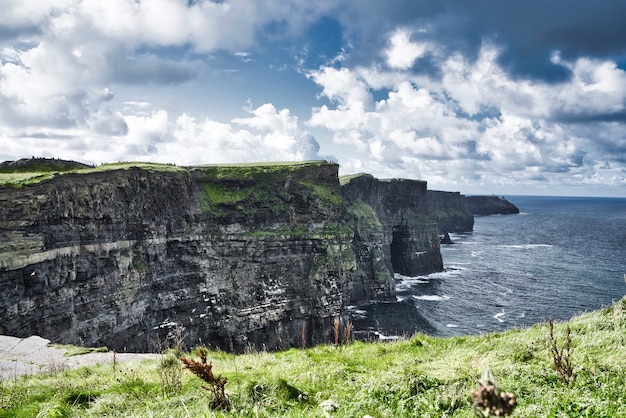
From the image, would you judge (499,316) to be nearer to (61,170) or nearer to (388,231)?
(388,231)

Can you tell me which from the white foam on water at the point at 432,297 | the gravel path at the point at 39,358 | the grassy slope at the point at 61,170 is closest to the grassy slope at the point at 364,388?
the gravel path at the point at 39,358

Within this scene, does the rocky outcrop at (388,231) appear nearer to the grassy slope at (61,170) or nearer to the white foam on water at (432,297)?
the white foam on water at (432,297)

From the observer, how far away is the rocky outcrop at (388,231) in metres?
77.6

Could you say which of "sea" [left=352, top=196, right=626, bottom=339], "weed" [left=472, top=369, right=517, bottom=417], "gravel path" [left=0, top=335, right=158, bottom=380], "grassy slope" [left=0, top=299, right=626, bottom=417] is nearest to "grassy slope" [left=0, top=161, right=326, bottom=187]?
"gravel path" [left=0, top=335, right=158, bottom=380]

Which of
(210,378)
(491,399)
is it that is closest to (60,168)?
(210,378)

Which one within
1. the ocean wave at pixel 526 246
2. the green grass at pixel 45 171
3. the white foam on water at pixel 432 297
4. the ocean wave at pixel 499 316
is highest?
the green grass at pixel 45 171

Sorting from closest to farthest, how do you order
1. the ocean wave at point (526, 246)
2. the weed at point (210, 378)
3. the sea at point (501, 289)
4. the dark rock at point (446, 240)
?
the weed at point (210, 378) < the sea at point (501, 289) < the ocean wave at point (526, 246) < the dark rock at point (446, 240)

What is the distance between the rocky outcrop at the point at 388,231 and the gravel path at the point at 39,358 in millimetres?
63495

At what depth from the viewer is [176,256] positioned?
4472cm

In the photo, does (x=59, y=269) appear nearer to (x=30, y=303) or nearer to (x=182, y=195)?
(x=30, y=303)

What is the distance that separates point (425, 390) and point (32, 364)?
39.7ft

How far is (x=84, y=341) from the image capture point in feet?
109

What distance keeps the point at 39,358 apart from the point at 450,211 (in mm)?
164138

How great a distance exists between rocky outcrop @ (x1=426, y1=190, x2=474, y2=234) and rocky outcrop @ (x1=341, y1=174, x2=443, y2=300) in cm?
5245
